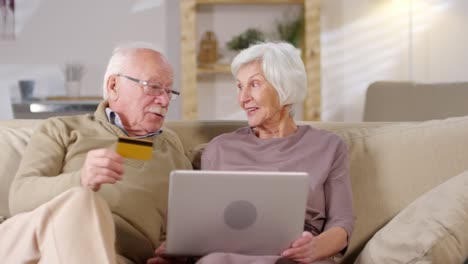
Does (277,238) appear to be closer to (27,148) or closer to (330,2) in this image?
(27,148)

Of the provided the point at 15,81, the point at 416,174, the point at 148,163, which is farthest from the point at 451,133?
the point at 15,81

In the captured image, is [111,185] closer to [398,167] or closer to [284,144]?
[284,144]

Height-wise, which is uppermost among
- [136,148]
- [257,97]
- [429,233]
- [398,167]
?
[257,97]

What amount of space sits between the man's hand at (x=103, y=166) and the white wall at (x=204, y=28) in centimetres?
387

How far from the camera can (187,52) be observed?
5.27 metres

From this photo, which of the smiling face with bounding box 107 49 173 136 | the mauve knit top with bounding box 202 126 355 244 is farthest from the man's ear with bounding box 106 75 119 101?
the mauve knit top with bounding box 202 126 355 244

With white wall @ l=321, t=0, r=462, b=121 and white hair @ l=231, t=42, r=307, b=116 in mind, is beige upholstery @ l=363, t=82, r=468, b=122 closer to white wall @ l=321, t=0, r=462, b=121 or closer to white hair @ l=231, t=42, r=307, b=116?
white wall @ l=321, t=0, r=462, b=121

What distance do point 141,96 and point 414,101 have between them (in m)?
2.71

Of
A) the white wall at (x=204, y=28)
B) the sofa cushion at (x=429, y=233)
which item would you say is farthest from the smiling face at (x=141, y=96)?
the white wall at (x=204, y=28)

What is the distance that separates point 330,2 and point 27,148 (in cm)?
385

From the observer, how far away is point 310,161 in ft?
7.19

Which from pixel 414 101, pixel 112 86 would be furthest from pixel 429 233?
pixel 414 101

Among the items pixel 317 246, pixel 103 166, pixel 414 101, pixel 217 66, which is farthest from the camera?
pixel 217 66

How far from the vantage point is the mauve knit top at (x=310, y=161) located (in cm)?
213
